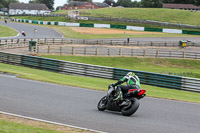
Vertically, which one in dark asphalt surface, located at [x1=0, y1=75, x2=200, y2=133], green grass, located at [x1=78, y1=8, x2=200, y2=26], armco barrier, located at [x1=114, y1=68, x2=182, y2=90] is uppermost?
green grass, located at [x1=78, y1=8, x2=200, y2=26]

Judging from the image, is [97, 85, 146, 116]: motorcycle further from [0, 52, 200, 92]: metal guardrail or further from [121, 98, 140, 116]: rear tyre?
[0, 52, 200, 92]: metal guardrail

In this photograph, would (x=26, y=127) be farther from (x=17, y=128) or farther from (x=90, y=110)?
(x=90, y=110)

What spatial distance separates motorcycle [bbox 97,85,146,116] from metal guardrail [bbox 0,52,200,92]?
944 centimetres

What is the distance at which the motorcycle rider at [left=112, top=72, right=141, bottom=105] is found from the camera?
11.1 m

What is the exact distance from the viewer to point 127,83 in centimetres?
1130

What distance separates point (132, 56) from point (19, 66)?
18454 millimetres

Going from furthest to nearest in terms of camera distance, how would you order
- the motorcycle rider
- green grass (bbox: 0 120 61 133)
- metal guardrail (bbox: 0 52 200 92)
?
metal guardrail (bbox: 0 52 200 92)
the motorcycle rider
green grass (bbox: 0 120 61 133)

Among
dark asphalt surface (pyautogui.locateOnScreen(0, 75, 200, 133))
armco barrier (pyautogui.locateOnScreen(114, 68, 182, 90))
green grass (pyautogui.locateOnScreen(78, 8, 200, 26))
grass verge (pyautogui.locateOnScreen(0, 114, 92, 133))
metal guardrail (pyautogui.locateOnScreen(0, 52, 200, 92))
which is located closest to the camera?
grass verge (pyautogui.locateOnScreen(0, 114, 92, 133))

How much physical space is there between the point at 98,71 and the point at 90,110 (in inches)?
447

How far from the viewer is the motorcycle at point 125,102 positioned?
10977mm

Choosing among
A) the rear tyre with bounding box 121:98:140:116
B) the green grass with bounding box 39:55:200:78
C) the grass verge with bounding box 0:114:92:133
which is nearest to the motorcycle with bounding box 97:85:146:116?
the rear tyre with bounding box 121:98:140:116

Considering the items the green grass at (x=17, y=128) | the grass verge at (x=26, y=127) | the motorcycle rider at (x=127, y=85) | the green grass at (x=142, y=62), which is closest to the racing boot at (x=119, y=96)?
the motorcycle rider at (x=127, y=85)

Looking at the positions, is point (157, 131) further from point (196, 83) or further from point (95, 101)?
point (196, 83)

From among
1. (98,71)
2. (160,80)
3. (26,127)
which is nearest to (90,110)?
(26,127)
